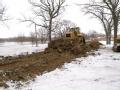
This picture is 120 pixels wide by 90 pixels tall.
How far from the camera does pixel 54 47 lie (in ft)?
78.4

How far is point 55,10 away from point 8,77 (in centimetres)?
3845

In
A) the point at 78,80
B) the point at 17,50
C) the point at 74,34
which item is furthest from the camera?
the point at 17,50

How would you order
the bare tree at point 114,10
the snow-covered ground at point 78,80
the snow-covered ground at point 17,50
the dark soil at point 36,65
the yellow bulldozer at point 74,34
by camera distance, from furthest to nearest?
1. the bare tree at point 114,10
2. the snow-covered ground at point 17,50
3. the yellow bulldozer at point 74,34
4. the dark soil at point 36,65
5. the snow-covered ground at point 78,80

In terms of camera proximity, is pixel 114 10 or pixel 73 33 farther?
pixel 114 10

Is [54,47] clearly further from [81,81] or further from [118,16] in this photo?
[118,16]

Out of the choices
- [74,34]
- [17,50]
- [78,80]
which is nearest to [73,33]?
[74,34]

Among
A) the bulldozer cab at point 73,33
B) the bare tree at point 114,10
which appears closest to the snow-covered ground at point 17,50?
the bulldozer cab at point 73,33

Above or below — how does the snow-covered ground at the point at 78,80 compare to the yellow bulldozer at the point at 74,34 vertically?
below

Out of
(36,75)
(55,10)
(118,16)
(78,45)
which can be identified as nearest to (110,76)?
(36,75)

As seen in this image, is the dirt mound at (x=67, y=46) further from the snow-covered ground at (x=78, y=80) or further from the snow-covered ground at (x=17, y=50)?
the snow-covered ground at (x=78, y=80)

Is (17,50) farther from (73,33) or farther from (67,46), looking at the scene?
(67,46)

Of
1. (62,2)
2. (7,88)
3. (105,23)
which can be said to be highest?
(62,2)

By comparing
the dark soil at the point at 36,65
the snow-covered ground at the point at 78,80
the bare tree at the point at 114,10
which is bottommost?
the snow-covered ground at the point at 78,80

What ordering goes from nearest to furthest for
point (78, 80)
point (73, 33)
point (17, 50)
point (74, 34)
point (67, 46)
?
point (78, 80) → point (67, 46) → point (73, 33) → point (74, 34) → point (17, 50)
